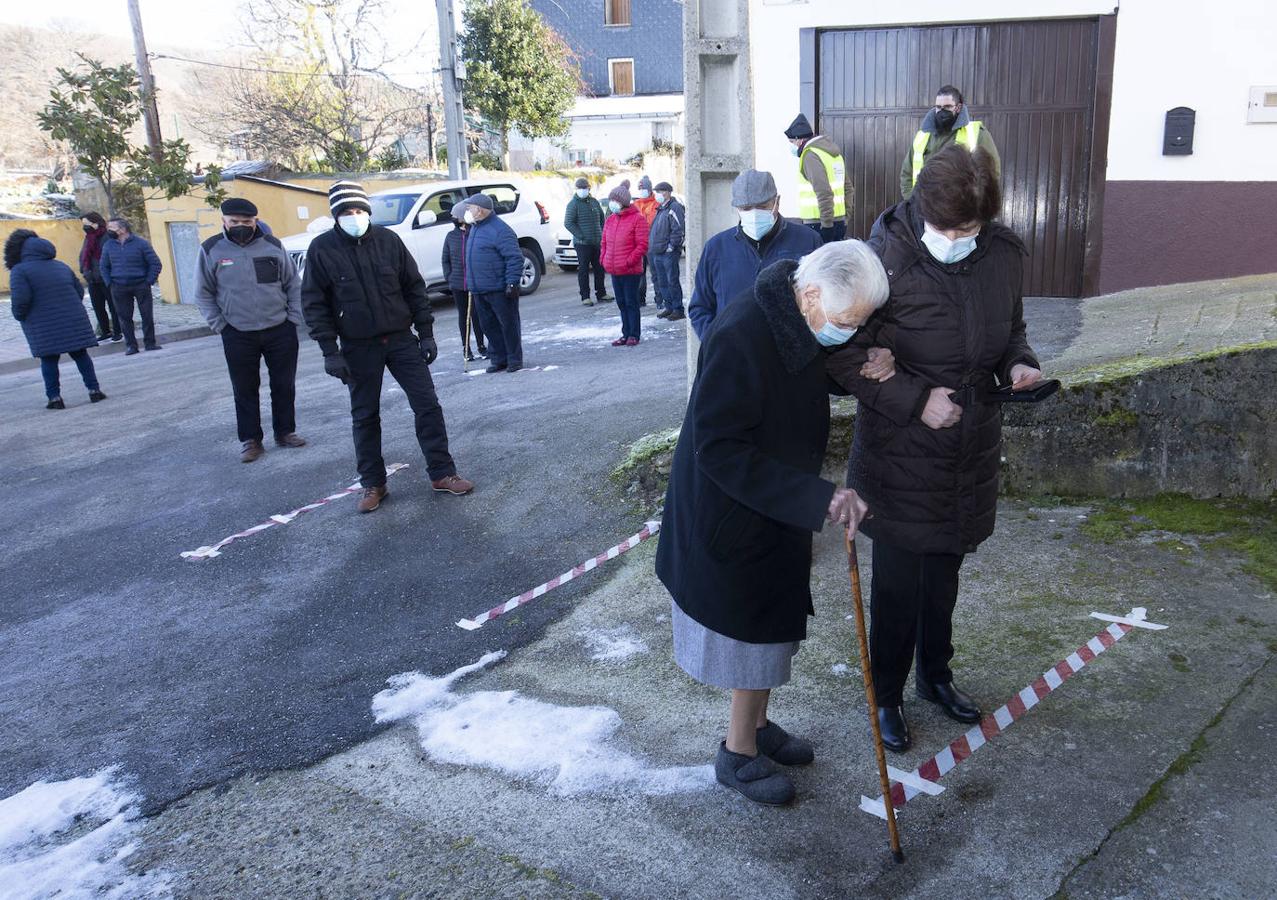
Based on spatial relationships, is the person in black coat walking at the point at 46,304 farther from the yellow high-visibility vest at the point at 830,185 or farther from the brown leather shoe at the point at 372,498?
the yellow high-visibility vest at the point at 830,185

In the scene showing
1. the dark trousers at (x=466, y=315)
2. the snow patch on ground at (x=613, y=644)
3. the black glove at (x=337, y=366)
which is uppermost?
the black glove at (x=337, y=366)

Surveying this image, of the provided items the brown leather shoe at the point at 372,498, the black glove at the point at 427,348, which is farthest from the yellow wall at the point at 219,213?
the brown leather shoe at the point at 372,498

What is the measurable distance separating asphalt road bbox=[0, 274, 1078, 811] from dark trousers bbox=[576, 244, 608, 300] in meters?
4.52

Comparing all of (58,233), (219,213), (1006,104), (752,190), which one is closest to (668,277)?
(1006,104)

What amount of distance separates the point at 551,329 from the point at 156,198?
10636mm

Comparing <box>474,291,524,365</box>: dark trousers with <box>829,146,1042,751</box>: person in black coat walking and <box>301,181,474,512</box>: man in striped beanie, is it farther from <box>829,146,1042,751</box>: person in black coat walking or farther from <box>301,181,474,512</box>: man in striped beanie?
<box>829,146,1042,751</box>: person in black coat walking

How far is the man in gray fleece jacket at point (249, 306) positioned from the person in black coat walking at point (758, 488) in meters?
5.32

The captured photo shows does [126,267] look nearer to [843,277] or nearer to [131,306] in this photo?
[131,306]

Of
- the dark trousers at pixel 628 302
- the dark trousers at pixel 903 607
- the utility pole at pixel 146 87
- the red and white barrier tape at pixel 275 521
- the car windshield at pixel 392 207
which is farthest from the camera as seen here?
the utility pole at pixel 146 87

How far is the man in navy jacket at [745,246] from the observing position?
5039 mm

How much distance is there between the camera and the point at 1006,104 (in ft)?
31.5

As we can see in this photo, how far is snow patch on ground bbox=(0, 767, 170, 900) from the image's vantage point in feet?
9.73

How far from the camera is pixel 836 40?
983cm

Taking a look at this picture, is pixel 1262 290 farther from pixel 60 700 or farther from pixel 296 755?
pixel 60 700
